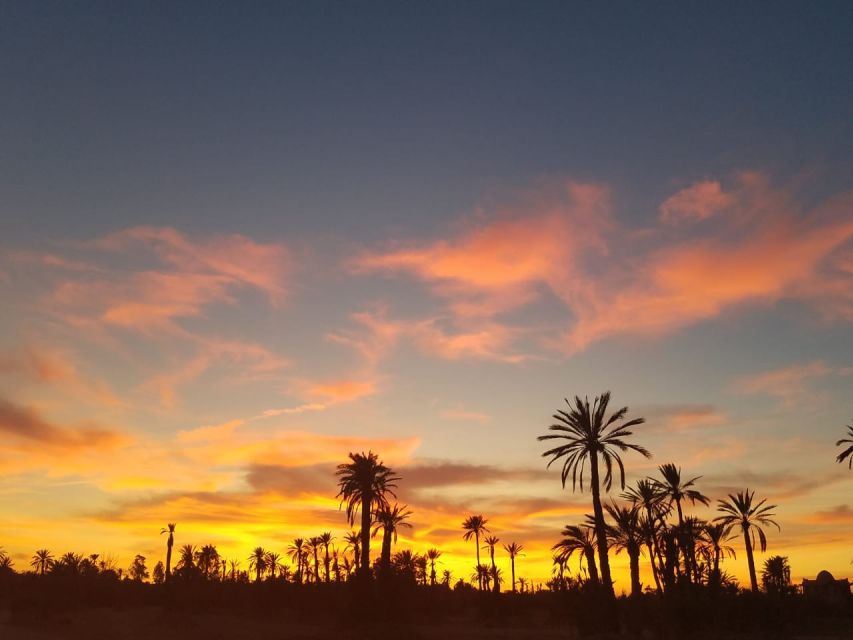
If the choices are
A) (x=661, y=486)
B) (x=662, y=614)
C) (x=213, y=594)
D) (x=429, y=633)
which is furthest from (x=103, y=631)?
(x=661, y=486)

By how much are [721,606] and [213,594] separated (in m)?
42.2

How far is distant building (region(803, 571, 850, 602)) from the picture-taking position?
180ft

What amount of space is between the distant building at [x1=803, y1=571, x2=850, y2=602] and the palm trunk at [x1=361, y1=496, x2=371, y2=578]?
33585 millimetres

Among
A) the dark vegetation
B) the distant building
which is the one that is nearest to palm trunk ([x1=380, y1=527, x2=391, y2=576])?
the dark vegetation

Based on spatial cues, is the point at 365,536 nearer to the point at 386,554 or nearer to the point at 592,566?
the point at 386,554

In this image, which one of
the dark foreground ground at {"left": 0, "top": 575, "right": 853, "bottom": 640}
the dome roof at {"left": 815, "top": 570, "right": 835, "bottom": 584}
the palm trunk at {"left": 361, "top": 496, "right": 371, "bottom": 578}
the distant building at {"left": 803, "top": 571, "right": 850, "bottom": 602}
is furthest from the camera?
the dome roof at {"left": 815, "top": 570, "right": 835, "bottom": 584}

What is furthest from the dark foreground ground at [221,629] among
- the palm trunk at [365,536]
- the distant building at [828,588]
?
the distant building at [828,588]

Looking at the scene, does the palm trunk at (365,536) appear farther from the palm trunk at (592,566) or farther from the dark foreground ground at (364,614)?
the palm trunk at (592,566)

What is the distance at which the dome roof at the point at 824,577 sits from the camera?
57787mm

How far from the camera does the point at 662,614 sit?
3628 centimetres

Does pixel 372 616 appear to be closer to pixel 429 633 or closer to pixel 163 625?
pixel 429 633

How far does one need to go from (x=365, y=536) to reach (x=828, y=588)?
3746cm

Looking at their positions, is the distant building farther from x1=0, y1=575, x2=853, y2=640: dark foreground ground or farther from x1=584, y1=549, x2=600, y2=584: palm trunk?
x1=584, y1=549, x2=600, y2=584: palm trunk

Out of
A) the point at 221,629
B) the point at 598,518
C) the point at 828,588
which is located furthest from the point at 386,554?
the point at 828,588
